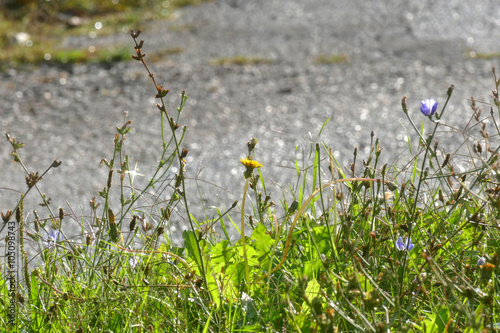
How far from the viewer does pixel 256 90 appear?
506cm

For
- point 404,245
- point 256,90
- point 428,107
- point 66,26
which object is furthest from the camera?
point 66,26

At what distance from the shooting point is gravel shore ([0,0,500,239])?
3.84 meters

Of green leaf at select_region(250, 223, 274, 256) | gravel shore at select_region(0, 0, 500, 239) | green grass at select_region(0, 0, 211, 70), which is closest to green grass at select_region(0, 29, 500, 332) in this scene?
green leaf at select_region(250, 223, 274, 256)

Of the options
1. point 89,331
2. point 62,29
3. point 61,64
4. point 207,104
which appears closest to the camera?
point 89,331

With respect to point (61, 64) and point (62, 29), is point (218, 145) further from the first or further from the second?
point (62, 29)

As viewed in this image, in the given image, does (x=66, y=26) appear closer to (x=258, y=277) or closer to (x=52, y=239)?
(x=52, y=239)

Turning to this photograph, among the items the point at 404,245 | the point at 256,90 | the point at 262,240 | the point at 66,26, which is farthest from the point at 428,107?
the point at 66,26

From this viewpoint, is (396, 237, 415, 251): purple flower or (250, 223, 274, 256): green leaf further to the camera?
(250, 223, 274, 256): green leaf

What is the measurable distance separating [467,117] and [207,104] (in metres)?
1.92

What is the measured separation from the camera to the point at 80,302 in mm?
1566

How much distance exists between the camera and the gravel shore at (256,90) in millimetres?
3840

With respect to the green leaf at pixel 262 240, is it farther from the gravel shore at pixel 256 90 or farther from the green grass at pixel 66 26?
the green grass at pixel 66 26

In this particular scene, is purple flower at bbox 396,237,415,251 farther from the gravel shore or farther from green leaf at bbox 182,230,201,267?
the gravel shore

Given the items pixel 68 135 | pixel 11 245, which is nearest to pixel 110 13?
pixel 68 135
